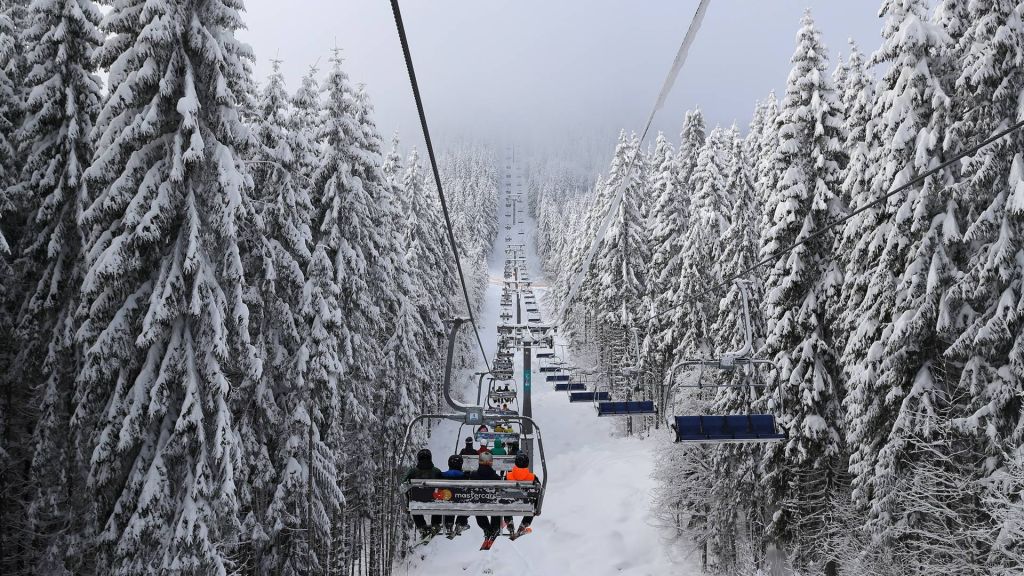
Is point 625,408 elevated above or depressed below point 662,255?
below

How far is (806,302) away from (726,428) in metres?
11.2

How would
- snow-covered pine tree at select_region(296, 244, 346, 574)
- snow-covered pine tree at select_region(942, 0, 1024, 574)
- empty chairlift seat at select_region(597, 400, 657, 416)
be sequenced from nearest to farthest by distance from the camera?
snow-covered pine tree at select_region(942, 0, 1024, 574), snow-covered pine tree at select_region(296, 244, 346, 574), empty chairlift seat at select_region(597, 400, 657, 416)

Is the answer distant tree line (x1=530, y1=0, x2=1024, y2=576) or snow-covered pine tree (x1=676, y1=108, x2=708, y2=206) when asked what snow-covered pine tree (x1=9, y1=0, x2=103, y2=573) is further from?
snow-covered pine tree (x1=676, y1=108, x2=708, y2=206)

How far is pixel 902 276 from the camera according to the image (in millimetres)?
16141

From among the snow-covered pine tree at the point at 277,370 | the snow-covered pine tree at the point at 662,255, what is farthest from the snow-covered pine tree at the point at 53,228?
the snow-covered pine tree at the point at 662,255

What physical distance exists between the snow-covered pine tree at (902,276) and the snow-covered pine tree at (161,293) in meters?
16.2

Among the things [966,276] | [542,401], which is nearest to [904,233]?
[966,276]

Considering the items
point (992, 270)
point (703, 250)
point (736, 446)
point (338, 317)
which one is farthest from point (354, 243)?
point (703, 250)

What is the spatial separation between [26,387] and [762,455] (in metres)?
23.7

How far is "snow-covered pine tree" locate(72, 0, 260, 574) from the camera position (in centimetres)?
1304

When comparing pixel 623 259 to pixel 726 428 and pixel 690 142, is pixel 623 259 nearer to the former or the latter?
pixel 690 142

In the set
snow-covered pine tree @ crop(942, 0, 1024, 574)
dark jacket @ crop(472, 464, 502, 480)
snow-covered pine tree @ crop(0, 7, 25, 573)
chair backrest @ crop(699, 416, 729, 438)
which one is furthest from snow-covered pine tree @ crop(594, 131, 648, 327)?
snow-covered pine tree @ crop(0, 7, 25, 573)

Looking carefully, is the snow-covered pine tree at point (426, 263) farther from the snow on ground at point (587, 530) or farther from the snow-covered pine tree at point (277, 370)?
the snow-covered pine tree at point (277, 370)

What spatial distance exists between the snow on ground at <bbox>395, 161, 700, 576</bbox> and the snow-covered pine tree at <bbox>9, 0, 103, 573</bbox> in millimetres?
20600
